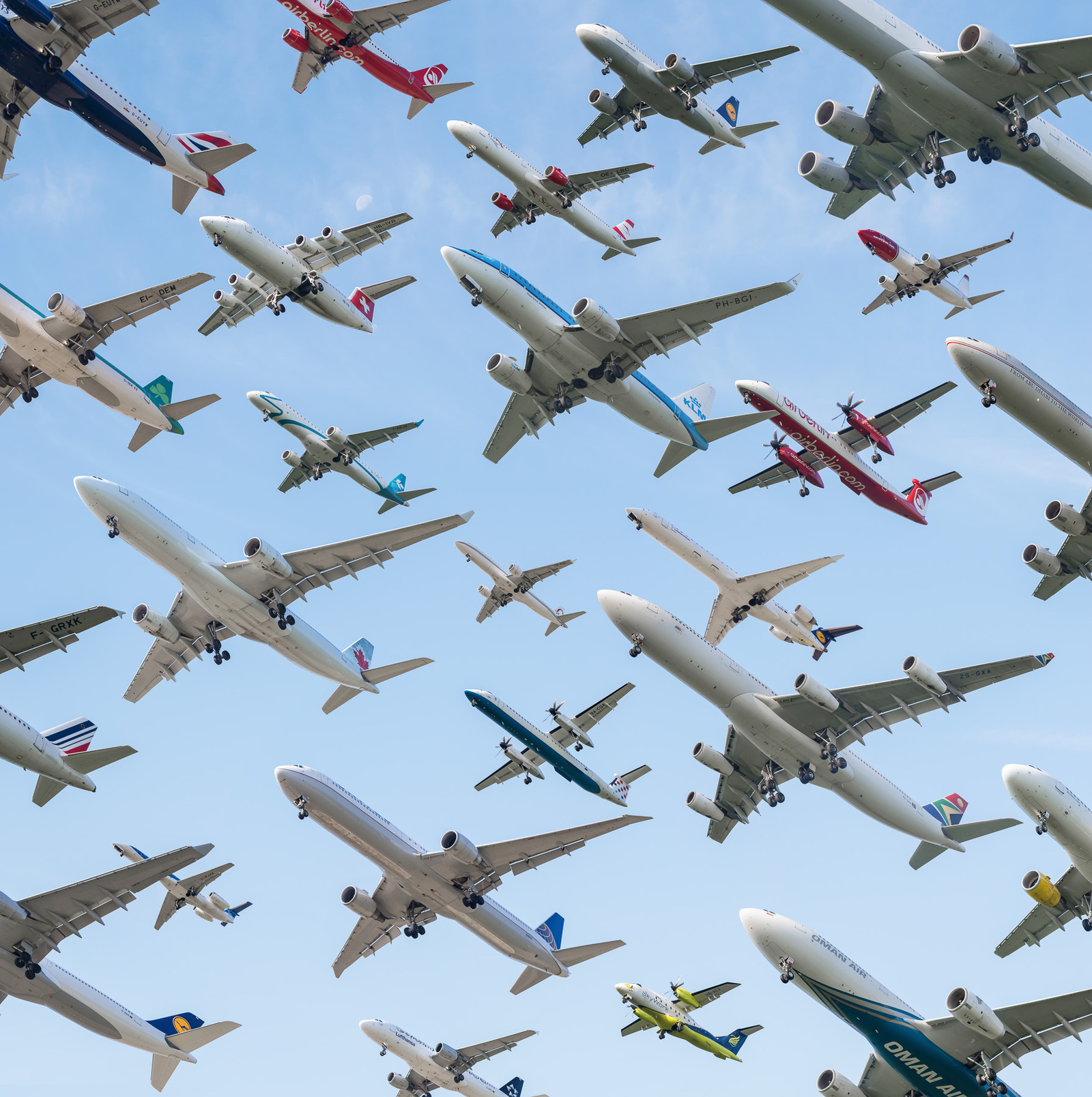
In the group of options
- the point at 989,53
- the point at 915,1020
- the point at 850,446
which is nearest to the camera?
the point at 989,53

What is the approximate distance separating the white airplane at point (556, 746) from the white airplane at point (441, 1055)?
10657 millimetres

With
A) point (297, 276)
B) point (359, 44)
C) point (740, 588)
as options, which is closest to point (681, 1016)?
point (740, 588)

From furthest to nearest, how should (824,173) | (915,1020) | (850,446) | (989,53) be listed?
(850,446), (824,173), (915,1020), (989,53)

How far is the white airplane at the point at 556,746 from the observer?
154 feet

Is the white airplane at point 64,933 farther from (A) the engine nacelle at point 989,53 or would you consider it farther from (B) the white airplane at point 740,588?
(A) the engine nacelle at point 989,53

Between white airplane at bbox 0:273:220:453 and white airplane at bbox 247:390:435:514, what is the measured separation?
4747mm

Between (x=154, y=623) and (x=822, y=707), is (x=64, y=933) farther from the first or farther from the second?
(x=822, y=707)

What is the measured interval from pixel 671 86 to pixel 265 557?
864 inches

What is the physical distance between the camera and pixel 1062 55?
3753cm

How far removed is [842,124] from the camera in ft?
139

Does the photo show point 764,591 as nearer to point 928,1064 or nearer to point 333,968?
point 928,1064

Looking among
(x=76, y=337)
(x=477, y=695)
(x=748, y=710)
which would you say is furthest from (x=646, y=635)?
(x=76, y=337)

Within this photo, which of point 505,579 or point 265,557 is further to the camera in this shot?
point 505,579

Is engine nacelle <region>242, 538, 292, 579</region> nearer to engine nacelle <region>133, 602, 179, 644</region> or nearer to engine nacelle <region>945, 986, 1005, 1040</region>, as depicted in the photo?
engine nacelle <region>133, 602, 179, 644</region>
